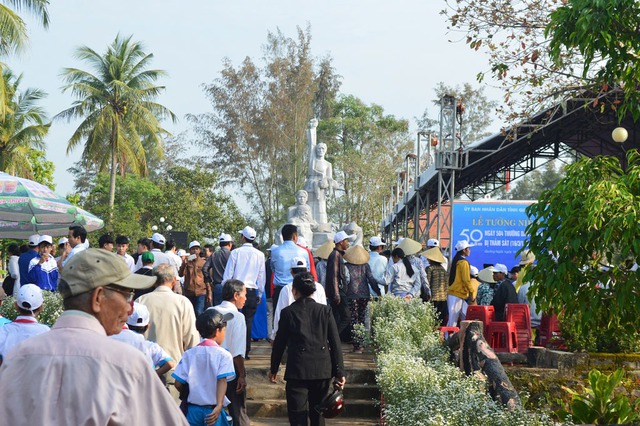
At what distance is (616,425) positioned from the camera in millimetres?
6863

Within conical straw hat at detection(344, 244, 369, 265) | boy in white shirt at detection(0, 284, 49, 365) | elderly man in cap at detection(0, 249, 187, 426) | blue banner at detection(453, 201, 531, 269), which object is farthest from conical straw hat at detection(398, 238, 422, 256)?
elderly man in cap at detection(0, 249, 187, 426)

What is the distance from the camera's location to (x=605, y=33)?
5.64 m

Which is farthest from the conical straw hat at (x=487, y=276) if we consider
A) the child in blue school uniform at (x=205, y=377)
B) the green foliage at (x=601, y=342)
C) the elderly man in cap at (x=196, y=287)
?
the child in blue school uniform at (x=205, y=377)

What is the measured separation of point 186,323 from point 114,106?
34402 millimetres

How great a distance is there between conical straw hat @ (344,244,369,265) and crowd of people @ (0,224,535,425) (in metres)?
0.02

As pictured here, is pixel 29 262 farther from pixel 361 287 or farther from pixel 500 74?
pixel 500 74

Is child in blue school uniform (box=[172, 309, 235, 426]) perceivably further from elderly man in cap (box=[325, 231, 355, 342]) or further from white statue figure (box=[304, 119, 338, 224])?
white statue figure (box=[304, 119, 338, 224])

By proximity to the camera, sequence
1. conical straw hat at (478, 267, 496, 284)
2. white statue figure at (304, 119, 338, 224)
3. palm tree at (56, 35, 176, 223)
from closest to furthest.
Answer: conical straw hat at (478, 267, 496, 284) < white statue figure at (304, 119, 338, 224) < palm tree at (56, 35, 176, 223)

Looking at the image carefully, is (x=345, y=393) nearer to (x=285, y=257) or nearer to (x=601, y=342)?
(x=285, y=257)

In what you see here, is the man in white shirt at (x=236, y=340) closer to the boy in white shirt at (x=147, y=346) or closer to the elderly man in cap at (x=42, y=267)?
the boy in white shirt at (x=147, y=346)

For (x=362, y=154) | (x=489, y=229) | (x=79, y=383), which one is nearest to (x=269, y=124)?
(x=362, y=154)

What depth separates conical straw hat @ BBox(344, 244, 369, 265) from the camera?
44.3 feet

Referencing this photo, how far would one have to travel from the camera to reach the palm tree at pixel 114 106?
1563 inches

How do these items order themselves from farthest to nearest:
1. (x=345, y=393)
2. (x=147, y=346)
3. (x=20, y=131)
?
(x=20, y=131)
(x=345, y=393)
(x=147, y=346)
